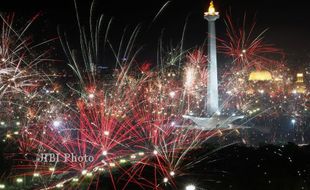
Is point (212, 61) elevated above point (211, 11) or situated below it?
below

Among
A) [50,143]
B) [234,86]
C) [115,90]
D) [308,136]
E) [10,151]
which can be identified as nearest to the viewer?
[10,151]

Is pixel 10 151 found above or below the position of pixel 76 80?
below

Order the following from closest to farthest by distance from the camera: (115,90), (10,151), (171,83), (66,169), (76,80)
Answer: (66,169)
(10,151)
(115,90)
(76,80)
(171,83)

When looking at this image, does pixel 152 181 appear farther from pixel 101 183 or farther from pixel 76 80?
pixel 76 80

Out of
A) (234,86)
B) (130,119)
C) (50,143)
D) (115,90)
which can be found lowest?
(50,143)

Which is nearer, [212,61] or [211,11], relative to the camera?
[212,61]

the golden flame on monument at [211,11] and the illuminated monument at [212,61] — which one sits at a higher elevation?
the golden flame on monument at [211,11]

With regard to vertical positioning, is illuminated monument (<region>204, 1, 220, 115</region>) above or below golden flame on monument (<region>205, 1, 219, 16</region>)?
below

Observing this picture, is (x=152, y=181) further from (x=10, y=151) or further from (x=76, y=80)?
(x=76, y=80)

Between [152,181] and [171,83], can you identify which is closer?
[152,181]

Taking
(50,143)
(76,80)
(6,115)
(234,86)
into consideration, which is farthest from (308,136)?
(234,86)
